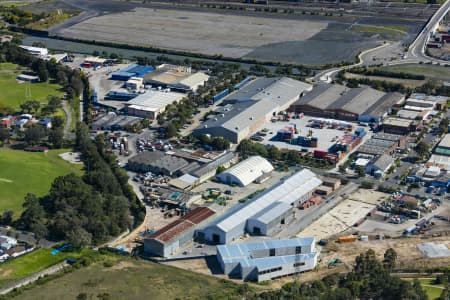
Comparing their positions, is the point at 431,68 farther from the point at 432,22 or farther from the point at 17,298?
the point at 17,298

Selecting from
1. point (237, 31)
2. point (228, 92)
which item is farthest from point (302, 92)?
point (237, 31)

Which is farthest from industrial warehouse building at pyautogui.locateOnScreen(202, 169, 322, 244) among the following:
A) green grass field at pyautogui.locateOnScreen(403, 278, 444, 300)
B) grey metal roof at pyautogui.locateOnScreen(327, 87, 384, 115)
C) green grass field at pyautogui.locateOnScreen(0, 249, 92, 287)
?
grey metal roof at pyautogui.locateOnScreen(327, 87, 384, 115)

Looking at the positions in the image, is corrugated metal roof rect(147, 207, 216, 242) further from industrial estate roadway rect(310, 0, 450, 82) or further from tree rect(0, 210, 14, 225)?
industrial estate roadway rect(310, 0, 450, 82)

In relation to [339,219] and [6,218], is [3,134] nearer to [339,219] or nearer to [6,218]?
[6,218]

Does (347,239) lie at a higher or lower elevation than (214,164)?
lower

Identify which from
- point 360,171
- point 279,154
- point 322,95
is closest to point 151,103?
point 279,154

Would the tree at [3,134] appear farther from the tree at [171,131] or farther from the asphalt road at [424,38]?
the asphalt road at [424,38]

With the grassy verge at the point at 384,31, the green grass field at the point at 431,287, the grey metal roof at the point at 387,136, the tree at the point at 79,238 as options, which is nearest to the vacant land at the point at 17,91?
the tree at the point at 79,238
